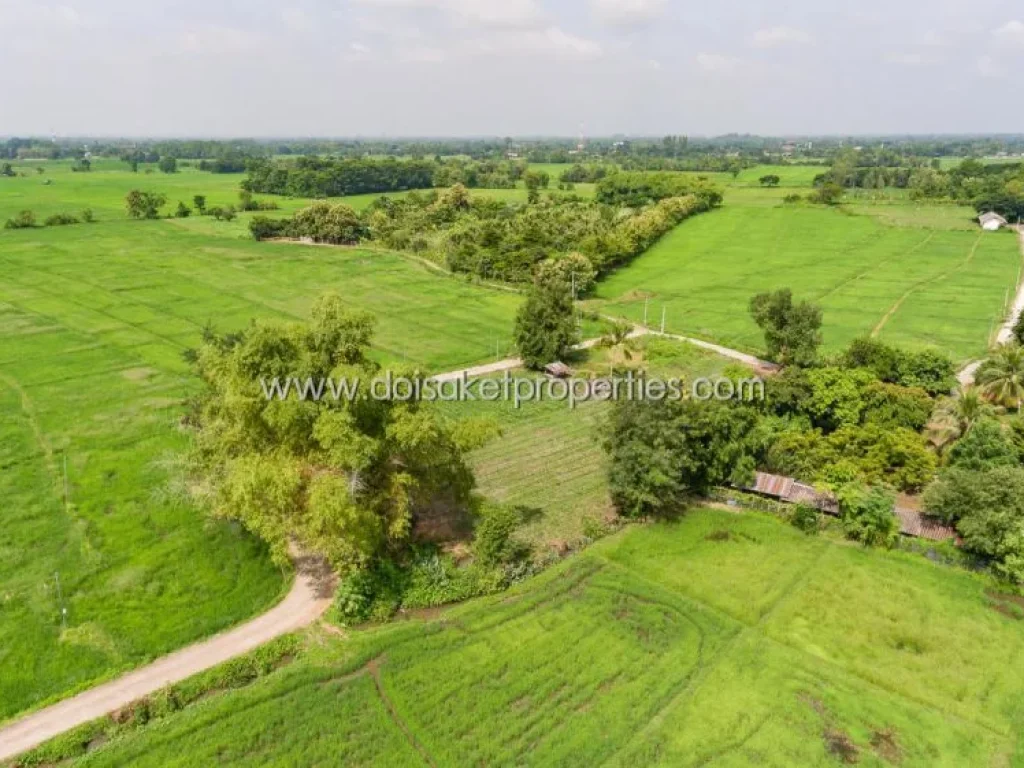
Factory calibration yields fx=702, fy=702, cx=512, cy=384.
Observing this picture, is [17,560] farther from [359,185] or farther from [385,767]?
[359,185]

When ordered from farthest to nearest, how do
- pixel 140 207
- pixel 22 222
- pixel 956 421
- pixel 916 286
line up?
pixel 140 207
pixel 22 222
pixel 916 286
pixel 956 421

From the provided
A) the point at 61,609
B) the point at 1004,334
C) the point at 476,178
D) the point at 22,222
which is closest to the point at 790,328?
the point at 1004,334

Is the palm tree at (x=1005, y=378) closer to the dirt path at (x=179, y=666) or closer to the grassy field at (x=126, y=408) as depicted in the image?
the grassy field at (x=126, y=408)

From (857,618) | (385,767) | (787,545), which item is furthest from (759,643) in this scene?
(385,767)

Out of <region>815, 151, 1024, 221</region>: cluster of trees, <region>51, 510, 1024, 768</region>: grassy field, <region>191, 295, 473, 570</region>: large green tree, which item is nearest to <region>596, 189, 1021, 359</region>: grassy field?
<region>815, 151, 1024, 221</region>: cluster of trees

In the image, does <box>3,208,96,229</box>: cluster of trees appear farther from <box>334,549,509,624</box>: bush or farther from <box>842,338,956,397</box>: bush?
<box>842,338,956,397</box>: bush

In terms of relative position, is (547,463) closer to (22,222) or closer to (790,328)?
(790,328)
